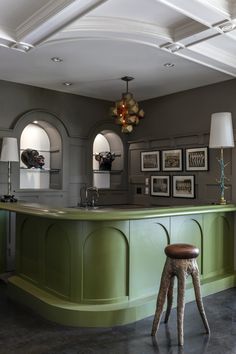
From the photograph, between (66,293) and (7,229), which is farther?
(7,229)

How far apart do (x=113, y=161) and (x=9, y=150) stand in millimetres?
2122

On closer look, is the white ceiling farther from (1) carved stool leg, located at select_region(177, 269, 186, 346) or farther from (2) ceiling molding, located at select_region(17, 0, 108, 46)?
(1) carved stool leg, located at select_region(177, 269, 186, 346)

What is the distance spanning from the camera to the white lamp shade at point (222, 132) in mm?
4051

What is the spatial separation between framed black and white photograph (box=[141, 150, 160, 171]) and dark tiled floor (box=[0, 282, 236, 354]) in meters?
2.59

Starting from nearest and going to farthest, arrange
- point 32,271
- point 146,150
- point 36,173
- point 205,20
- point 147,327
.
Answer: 1. point 205,20
2. point 147,327
3. point 32,271
4. point 36,173
5. point 146,150

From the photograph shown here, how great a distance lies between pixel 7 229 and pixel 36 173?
3.44 ft

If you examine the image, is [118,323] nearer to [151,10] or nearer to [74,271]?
[74,271]

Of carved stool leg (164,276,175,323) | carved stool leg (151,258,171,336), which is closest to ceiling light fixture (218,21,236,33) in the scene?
carved stool leg (151,258,171,336)

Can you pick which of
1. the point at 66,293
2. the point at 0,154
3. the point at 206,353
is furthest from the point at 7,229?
the point at 206,353

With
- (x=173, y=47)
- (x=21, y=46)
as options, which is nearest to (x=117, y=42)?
(x=173, y=47)

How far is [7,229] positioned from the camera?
179 inches

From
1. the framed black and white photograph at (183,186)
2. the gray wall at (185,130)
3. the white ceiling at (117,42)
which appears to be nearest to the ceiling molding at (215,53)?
the white ceiling at (117,42)

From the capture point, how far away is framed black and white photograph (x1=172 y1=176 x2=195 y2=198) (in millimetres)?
4926

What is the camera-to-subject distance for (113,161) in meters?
6.09
